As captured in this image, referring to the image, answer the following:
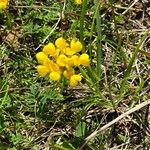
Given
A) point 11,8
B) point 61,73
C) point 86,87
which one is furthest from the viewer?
point 11,8

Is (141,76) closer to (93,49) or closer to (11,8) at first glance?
(93,49)

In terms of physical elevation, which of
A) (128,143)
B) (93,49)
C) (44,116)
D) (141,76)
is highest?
(93,49)

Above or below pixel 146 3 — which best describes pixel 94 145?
below

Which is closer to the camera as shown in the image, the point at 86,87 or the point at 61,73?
the point at 61,73

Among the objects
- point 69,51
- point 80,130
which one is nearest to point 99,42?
point 69,51

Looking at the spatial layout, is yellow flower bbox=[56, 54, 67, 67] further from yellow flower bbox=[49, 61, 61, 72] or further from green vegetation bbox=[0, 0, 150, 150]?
green vegetation bbox=[0, 0, 150, 150]

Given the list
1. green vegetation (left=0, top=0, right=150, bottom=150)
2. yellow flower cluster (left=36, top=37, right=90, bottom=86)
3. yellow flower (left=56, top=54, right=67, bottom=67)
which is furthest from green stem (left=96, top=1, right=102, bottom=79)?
yellow flower (left=56, top=54, right=67, bottom=67)

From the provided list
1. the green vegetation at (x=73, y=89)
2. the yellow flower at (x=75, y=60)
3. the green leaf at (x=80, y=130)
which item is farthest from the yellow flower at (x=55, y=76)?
the green leaf at (x=80, y=130)

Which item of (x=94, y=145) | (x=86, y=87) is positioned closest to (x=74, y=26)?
(x=86, y=87)

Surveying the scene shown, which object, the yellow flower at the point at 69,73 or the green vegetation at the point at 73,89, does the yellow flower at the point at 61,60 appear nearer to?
the yellow flower at the point at 69,73

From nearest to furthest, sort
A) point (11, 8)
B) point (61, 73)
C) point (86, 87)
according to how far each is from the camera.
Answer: point (61, 73) < point (86, 87) < point (11, 8)
